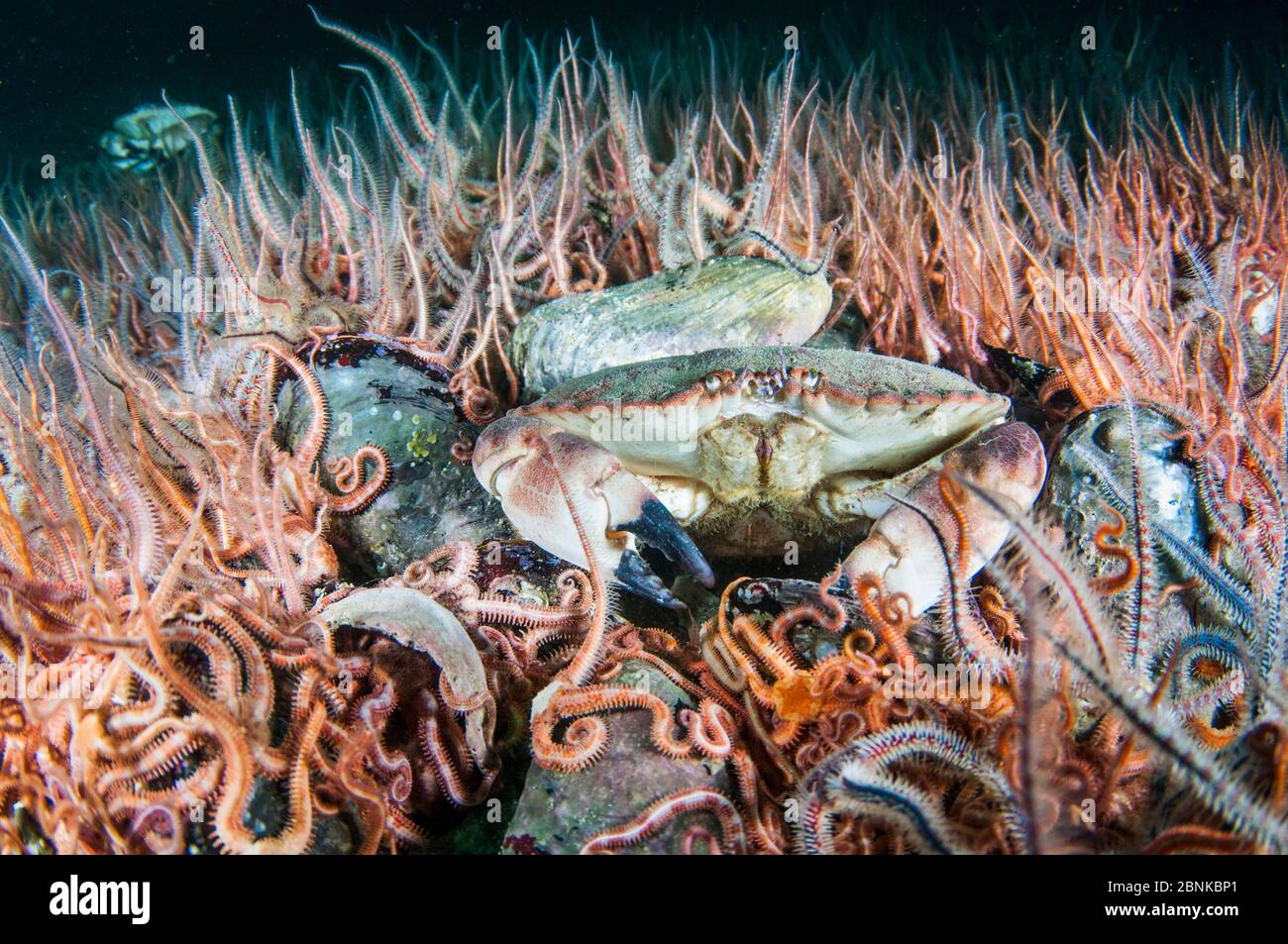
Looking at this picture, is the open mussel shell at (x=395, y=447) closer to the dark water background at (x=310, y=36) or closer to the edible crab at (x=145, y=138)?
the dark water background at (x=310, y=36)

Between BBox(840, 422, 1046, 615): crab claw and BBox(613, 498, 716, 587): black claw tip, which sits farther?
BBox(613, 498, 716, 587): black claw tip

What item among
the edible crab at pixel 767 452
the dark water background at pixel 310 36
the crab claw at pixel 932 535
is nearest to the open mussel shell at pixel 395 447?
the edible crab at pixel 767 452

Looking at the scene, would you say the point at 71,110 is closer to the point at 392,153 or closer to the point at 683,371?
the point at 392,153

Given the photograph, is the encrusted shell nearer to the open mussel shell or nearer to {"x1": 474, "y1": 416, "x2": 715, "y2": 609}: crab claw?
the open mussel shell

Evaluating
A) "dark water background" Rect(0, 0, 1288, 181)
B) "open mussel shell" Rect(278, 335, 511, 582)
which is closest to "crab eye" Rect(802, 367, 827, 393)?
"open mussel shell" Rect(278, 335, 511, 582)

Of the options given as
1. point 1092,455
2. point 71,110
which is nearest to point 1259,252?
point 1092,455

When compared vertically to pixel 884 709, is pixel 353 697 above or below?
above

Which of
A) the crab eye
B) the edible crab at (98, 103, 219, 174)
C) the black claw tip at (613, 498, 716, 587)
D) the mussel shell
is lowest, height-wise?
the mussel shell
